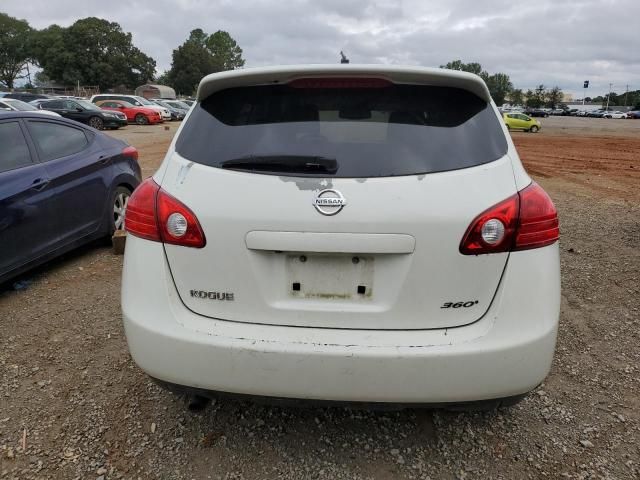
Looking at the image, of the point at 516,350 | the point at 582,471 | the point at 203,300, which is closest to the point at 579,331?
the point at 582,471

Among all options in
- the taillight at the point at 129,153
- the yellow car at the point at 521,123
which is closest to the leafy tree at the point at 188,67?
the yellow car at the point at 521,123

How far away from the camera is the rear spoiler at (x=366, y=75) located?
6.81 ft

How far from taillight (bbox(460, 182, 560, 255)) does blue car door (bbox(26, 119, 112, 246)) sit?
3.92 m

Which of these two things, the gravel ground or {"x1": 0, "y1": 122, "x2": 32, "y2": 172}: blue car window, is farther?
{"x1": 0, "y1": 122, "x2": 32, "y2": 172}: blue car window

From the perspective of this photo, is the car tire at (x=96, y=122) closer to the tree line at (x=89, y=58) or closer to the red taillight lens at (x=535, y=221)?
the red taillight lens at (x=535, y=221)

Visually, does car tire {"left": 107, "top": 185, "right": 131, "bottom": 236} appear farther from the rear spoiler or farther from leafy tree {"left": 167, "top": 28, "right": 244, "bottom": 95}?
leafy tree {"left": 167, "top": 28, "right": 244, "bottom": 95}

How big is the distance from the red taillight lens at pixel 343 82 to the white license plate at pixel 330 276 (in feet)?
2.51

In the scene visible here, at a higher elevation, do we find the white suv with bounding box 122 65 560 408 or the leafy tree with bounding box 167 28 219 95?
the leafy tree with bounding box 167 28 219 95

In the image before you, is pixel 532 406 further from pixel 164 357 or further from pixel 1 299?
pixel 1 299

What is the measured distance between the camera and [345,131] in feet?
6.72

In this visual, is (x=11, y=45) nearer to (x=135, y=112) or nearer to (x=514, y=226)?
(x=135, y=112)

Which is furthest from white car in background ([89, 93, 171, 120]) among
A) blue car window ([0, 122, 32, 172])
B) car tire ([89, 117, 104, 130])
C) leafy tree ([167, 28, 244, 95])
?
leafy tree ([167, 28, 244, 95])

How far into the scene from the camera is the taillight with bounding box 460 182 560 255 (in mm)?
1867

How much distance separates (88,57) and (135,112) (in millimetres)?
59770
